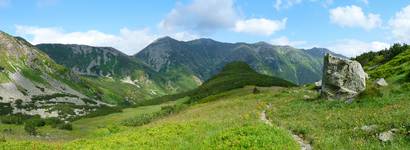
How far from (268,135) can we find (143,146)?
701cm

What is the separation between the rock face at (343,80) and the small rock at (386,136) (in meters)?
27.5

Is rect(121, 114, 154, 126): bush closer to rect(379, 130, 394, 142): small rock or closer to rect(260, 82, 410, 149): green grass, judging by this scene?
rect(260, 82, 410, 149): green grass

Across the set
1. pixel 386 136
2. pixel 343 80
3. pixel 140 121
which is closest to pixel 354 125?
pixel 386 136

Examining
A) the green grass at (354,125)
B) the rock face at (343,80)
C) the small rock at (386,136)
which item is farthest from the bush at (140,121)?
the small rock at (386,136)

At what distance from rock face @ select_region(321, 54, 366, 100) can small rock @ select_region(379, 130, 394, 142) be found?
2752 cm

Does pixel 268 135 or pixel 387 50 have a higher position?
pixel 387 50

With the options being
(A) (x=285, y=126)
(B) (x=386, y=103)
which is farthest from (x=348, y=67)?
(A) (x=285, y=126)

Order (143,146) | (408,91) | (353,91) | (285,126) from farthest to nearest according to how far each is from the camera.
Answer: (353,91) < (408,91) < (285,126) < (143,146)

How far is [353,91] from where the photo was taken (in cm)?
4875

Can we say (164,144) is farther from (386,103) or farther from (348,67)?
(348,67)

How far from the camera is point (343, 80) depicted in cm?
5000

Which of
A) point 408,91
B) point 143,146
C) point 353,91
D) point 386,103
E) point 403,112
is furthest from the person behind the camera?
point 353,91

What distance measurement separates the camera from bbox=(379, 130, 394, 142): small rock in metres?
20.3

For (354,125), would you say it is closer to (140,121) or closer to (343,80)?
(343,80)
